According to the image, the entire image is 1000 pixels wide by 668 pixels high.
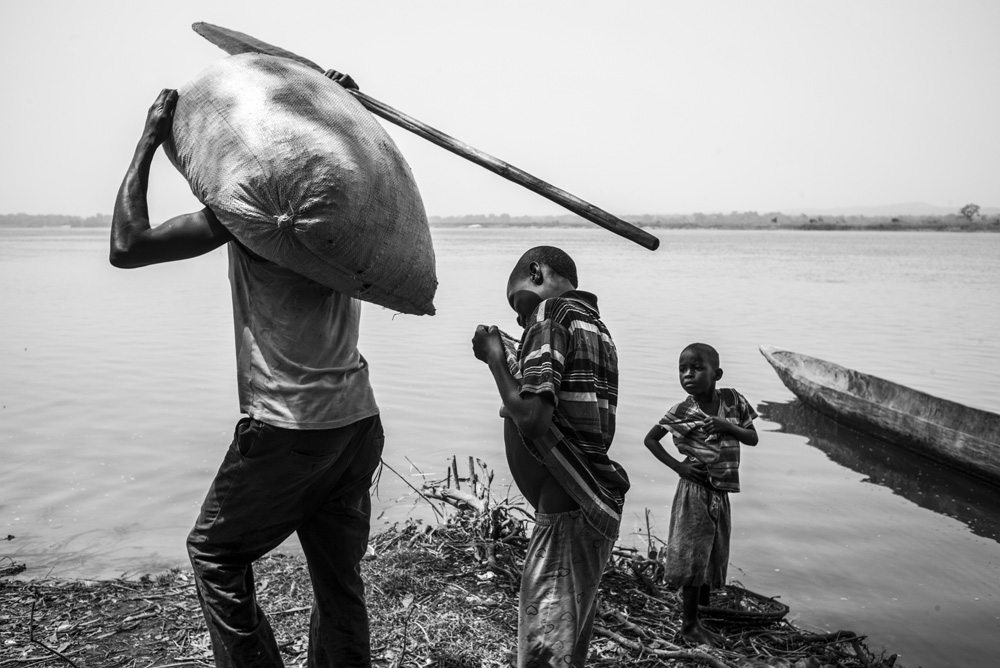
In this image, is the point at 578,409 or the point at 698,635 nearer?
the point at 578,409

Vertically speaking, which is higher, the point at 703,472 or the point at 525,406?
the point at 525,406

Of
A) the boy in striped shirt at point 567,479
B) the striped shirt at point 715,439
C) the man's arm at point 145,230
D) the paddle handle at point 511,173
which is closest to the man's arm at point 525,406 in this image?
the boy in striped shirt at point 567,479

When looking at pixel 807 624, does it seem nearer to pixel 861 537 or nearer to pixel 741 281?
pixel 861 537

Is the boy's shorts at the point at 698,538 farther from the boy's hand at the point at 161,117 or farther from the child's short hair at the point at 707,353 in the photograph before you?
the boy's hand at the point at 161,117

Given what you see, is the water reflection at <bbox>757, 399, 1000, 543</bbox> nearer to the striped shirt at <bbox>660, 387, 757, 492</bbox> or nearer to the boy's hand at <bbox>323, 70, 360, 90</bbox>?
the striped shirt at <bbox>660, 387, 757, 492</bbox>

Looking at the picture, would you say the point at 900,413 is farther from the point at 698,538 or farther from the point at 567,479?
the point at 567,479

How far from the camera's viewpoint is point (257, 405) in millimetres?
2201

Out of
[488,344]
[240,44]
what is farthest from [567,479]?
[240,44]

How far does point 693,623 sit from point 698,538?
347 mm

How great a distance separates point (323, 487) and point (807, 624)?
319 centimetres

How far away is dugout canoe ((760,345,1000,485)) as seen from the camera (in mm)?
6984

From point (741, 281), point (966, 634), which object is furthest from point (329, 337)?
point (741, 281)

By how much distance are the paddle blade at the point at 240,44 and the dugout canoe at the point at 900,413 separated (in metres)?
6.43

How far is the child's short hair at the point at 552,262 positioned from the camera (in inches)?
99.5
